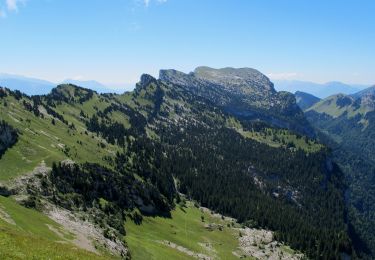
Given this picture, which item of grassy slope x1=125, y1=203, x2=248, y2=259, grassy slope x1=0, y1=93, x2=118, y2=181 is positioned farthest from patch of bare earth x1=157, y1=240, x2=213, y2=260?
grassy slope x1=0, y1=93, x2=118, y2=181

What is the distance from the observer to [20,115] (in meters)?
195

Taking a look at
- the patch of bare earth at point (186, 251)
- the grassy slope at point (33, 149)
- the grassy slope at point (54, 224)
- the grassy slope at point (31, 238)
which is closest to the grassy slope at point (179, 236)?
the grassy slope at point (54, 224)

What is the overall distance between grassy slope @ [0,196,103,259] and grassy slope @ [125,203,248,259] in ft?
73.5

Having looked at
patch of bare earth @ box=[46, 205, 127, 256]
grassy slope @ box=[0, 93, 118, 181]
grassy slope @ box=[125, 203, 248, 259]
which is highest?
grassy slope @ box=[0, 93, 118, 181]

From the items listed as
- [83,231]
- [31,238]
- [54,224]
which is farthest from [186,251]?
[31,238]

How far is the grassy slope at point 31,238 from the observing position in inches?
1554

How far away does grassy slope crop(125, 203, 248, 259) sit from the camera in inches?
4160

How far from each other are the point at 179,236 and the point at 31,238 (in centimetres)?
9225

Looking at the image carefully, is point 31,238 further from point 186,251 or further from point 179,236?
point 179,236

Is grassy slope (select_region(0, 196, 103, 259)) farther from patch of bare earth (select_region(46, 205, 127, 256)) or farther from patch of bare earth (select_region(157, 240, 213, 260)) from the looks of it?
patch of bare earth (select_region(157, 240, 213, 260))

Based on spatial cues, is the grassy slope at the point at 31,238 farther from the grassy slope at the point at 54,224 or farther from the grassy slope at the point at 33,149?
the grassy slope at the point at 33,149

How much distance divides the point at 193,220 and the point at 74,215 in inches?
2986

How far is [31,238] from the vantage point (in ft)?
167

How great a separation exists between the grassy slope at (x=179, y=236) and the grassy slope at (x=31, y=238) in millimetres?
22390
